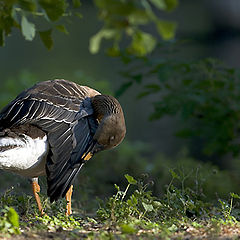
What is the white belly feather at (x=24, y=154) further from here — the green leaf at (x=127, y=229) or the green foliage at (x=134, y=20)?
the green foliage at (x=134, y=20)

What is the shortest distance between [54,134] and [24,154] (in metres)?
0.32

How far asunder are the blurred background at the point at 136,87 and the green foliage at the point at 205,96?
0.34 m

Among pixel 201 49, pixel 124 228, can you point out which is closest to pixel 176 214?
pixel 124 228

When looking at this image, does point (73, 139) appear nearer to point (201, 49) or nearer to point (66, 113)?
point (66, 113)

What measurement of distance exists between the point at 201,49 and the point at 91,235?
1829 cm

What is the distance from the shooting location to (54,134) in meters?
5.05

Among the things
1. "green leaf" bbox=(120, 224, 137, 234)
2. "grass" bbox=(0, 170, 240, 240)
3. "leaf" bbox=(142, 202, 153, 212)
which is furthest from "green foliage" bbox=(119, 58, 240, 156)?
"green leaf" bbox=(120, 224, 137, 234)

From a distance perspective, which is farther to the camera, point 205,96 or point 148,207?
point 205,96

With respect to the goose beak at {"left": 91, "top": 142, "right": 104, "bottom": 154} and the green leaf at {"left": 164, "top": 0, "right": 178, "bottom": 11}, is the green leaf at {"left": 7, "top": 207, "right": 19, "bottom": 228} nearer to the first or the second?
the goose beak at {"left": 91, "top": 142, "right": 104, "bottom": 154}

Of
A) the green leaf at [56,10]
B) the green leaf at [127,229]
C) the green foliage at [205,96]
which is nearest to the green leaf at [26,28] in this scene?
the green leaf at [56,10]

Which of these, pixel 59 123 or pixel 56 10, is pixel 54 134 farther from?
pixel 56 10

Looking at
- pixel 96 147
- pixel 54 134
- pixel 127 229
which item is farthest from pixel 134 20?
pixel 96 147

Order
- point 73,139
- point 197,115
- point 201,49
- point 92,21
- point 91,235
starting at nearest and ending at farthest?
point 91,235, point 73,139, point 197,115, point 201,49, point 92,21

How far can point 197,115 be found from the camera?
8.09m
